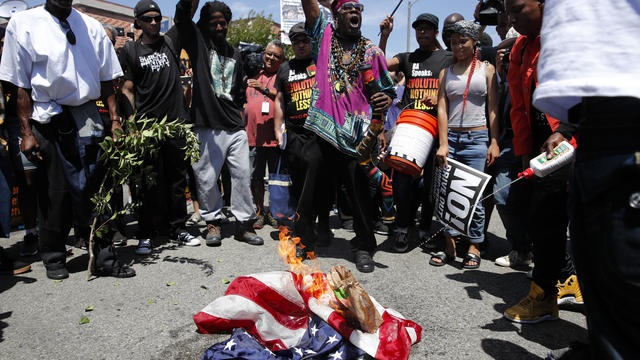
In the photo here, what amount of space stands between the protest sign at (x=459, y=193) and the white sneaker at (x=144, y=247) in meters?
3.27

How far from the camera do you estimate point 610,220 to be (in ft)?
4.13

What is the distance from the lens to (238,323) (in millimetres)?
2721

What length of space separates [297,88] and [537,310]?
360cm

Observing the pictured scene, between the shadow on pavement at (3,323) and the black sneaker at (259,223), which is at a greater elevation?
the shadow on pavement at (3,323)

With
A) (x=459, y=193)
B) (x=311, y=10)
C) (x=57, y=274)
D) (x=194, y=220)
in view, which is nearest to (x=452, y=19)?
(x=311, y=10)

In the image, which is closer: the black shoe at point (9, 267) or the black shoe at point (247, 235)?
the black shoe at point (9, 267)

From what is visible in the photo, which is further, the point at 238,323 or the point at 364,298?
the point at 238,323

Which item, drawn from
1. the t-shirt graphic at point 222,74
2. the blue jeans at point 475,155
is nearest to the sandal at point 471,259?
the blue jeans at point 475,155

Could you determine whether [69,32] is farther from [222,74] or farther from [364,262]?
[364,262]

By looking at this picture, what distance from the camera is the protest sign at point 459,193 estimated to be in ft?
12.0

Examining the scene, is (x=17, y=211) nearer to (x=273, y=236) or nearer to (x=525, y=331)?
(x=273, y=236)

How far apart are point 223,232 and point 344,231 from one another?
1.70 m

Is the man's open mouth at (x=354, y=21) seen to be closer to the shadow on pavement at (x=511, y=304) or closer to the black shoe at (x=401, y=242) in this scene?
the black shoe at (x=401, y=242)

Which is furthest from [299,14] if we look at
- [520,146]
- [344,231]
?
[520,146]
